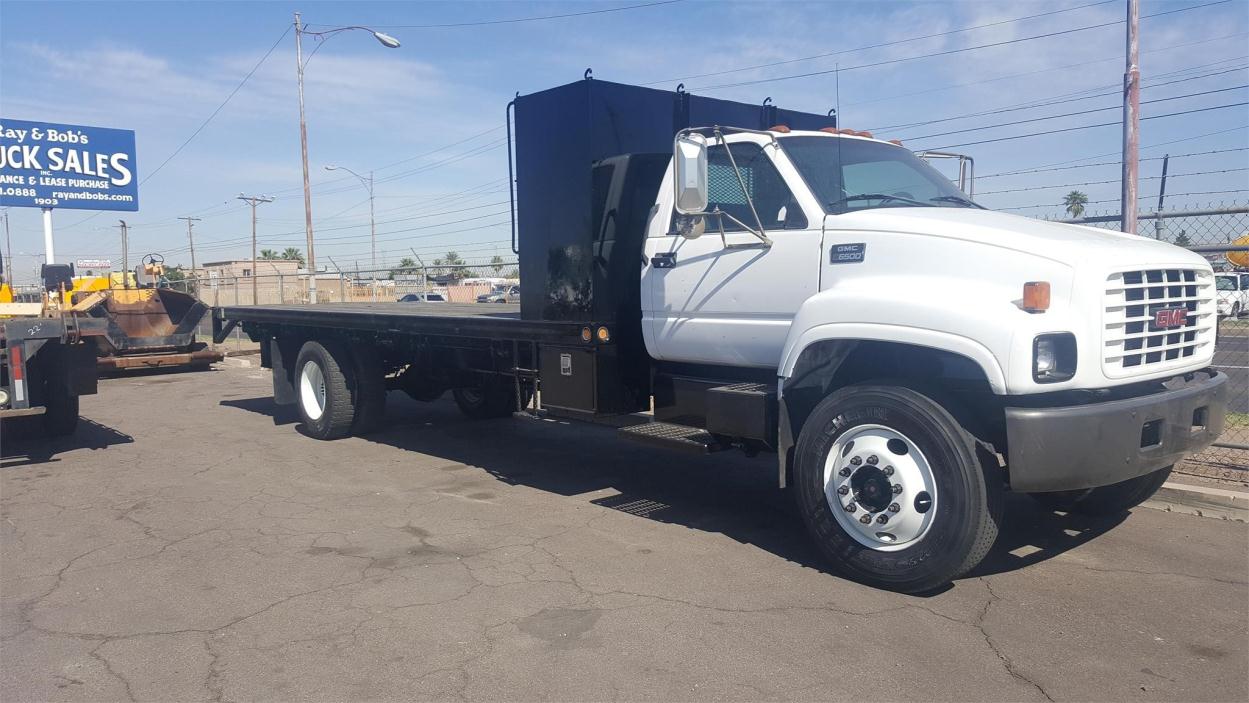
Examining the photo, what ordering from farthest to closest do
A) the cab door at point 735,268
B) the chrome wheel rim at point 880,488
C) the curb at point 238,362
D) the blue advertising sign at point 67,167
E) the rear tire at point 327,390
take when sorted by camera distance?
the blue advertising sign at point 67,167
the curb at point 238,362
the rear tire at point 327,390
the cab door at point 735,268
the chrome wheel rim at point 880,488

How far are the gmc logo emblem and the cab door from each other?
1.74m

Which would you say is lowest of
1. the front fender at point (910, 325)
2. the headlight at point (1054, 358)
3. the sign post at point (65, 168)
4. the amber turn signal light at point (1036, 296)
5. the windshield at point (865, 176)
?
the headlight at point (1054, 358)

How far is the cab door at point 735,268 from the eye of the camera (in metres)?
5.39

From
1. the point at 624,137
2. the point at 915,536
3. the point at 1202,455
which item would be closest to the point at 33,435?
the point at 624,137

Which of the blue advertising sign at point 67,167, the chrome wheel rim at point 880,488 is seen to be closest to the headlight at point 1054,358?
the chrome wheel rim at point 880,488

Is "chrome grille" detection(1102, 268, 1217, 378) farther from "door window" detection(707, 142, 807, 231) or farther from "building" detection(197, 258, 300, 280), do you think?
"building" detection(197, 258, 300, 280)

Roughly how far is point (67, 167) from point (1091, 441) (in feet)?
84.8

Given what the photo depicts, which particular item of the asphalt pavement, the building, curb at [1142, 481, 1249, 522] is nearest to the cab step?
the asphalt pavement

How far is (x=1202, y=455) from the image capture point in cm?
730

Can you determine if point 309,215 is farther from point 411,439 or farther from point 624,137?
point 624,137

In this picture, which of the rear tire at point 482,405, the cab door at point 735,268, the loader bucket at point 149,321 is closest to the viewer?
the cab door at point 735,268

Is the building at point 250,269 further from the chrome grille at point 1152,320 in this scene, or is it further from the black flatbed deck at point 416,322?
the chrome grille at point 1152,320

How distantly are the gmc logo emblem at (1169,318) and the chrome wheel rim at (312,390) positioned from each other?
25.4 feet

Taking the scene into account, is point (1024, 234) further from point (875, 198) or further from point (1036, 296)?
point (875, 198)
